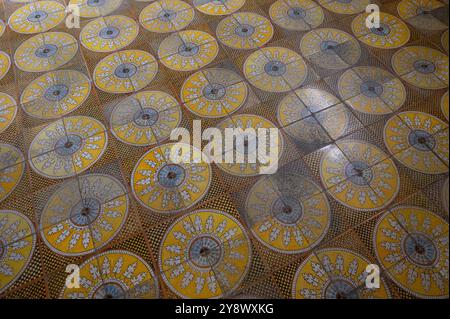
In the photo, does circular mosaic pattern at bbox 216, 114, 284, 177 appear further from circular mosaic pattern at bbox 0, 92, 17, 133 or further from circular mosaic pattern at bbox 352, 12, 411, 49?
circular mosaic pattern at bbox 0, 92, 17, 133

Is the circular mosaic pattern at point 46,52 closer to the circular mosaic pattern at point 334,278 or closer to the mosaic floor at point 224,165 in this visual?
the mosaic floor at point 224,165

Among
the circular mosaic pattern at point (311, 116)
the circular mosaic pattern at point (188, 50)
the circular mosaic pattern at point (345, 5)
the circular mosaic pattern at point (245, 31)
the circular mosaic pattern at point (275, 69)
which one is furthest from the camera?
the circular mosaic pattern at point (345, 5)

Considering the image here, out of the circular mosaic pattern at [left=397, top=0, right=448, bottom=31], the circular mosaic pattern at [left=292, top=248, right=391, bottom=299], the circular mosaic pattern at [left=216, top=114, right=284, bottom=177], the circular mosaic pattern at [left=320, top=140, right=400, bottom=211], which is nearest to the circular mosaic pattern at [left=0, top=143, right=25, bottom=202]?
the circular mosaic pattern at [left=216, top=114, right=284, bottom=177]

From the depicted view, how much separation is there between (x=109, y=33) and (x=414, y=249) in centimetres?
261

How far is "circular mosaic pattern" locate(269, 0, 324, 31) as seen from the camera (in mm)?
2631

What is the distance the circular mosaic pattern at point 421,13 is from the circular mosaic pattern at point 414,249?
5.23 feet

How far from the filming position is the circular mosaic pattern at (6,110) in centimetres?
220

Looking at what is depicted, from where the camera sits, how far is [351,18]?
2641 millimetres

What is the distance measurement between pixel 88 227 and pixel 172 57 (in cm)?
138

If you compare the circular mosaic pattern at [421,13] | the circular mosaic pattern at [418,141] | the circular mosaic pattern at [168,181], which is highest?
the circular mosaic pattern at [421,13]

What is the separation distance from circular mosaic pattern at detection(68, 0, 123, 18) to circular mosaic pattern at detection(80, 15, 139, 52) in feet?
0.31

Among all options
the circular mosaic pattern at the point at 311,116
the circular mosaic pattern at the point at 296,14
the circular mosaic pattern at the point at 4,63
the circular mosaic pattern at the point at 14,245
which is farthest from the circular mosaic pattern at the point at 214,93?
the circular mosaic pattern at the point at 4,63

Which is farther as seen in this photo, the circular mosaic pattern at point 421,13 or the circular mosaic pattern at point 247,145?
the circular mosaic pattern at point 421,13

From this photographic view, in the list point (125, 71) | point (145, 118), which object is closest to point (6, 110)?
point (125, 71)
